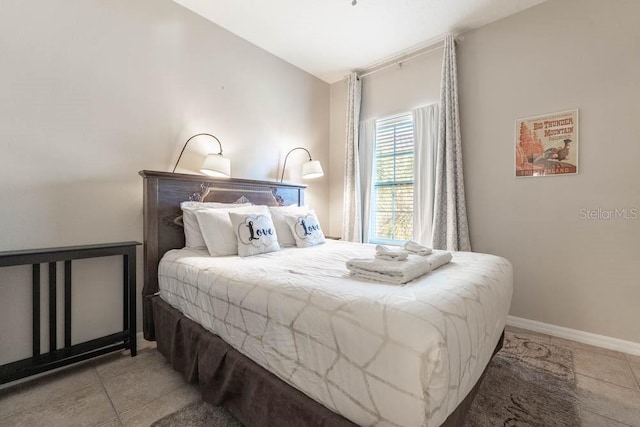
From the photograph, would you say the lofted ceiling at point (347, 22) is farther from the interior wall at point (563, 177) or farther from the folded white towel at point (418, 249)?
the folded white towel at point (418, 249)

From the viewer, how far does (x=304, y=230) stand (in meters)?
2.67

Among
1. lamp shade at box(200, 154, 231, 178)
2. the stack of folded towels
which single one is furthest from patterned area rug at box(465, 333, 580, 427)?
lamp shade at box(200, 154, 231, 178)

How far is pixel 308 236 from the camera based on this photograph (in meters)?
2.67

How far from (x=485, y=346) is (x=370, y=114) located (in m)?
3.21

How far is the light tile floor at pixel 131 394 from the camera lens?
1.45 metres

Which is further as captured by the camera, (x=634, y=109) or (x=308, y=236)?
(x=308, y=236)

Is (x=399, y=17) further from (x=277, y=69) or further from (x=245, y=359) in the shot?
(x=245, y=359)

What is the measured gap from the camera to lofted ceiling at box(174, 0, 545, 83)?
256 centimetres

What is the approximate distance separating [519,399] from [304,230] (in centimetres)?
190

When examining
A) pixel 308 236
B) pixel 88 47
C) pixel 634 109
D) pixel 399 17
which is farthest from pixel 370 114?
pixel 88 47

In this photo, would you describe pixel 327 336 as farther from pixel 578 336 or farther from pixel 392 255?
pixel 578 336

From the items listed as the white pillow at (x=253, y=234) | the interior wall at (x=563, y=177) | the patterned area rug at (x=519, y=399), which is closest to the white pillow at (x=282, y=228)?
the white pillow at (x=253, y=234)

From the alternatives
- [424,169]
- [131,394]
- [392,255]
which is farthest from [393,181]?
[131,394]

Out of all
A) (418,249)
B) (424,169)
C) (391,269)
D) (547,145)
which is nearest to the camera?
(391,269)
